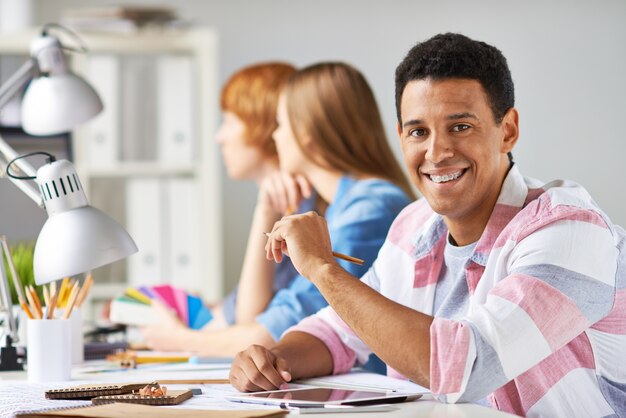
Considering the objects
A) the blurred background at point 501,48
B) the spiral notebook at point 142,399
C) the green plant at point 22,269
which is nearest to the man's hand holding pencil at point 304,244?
the spiral notebook at point 142,399

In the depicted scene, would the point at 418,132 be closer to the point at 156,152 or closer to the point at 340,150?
the point at 340,150

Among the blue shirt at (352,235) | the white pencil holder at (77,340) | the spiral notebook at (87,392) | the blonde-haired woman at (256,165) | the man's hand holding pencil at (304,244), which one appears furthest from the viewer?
the blonde-haired woman at (256,165)

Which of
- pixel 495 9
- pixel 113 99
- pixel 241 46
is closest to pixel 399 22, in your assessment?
pixel 495 9

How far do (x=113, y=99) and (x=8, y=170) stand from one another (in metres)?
2.08

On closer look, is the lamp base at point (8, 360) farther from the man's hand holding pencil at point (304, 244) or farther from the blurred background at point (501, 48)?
the blurred background at point (501, 48)

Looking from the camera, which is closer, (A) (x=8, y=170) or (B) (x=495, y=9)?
(A) (x=8, y=170)

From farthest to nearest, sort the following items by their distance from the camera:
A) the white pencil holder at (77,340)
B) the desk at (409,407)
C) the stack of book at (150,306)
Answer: the stack of book at (150,306), the white pencil holder at (77,340), the desk at (409,407)

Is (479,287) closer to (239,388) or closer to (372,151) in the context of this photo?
(239,388)

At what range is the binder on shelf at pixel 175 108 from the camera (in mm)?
3734

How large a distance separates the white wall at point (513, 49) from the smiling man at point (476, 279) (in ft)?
7.74

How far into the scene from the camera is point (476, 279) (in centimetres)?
152

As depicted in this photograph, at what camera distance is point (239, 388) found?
148 centimetres

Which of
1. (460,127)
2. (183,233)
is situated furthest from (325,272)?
(183,233)

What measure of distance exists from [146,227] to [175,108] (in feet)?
1.55
